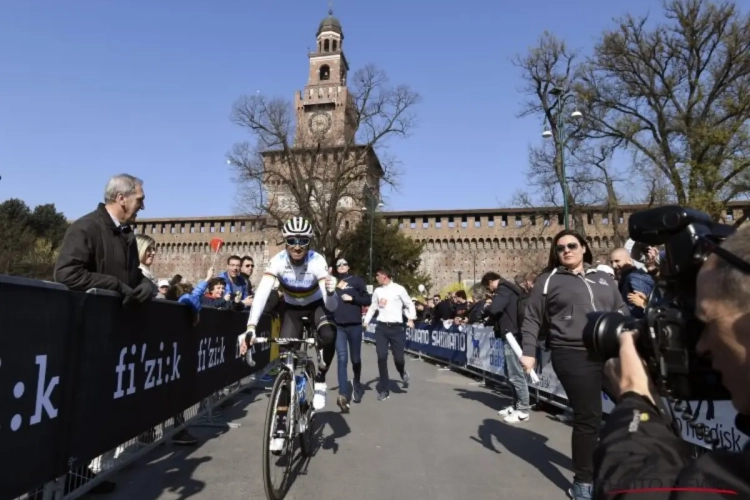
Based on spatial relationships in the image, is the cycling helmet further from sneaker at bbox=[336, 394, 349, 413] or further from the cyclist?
sneaker at bbox=[336, 394, 349, 413]

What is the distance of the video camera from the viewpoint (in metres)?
1.26

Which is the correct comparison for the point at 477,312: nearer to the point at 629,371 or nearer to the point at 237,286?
the point at 237,286

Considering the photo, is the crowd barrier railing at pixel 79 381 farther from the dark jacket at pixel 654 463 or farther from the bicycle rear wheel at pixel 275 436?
the dark jacket at pixel 654 463

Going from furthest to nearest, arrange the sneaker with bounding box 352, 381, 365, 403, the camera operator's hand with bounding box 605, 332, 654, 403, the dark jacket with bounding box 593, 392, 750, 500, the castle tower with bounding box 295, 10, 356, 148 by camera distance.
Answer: the castle tower with bounding box 295, 10, 356, 148 → the sneaker with bounding box 352, 381, 365, 403 → the camera operator's hand with bounding box 605, 332, 654, 403 → the dark jacket with bounding box 593, 392, 750, 500

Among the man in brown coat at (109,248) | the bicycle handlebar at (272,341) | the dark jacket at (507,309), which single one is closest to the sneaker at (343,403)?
the dark jacket at (507,309)

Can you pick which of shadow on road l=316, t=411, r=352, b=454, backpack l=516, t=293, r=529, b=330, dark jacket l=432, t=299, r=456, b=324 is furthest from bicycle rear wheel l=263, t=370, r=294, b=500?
dark jacket l=432, t=299, r=456, b=324

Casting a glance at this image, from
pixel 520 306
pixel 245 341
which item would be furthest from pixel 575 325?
pixel 520 306

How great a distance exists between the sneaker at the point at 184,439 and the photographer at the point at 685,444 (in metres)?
4.83

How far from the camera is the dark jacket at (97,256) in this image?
11.4 ft

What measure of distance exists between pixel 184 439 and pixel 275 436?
2023 millimetres

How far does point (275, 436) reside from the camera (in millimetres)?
3771

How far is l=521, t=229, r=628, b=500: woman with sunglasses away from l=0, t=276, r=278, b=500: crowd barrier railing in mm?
2978

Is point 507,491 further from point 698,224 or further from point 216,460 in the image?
point 698,224

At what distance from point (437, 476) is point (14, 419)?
3225mm
